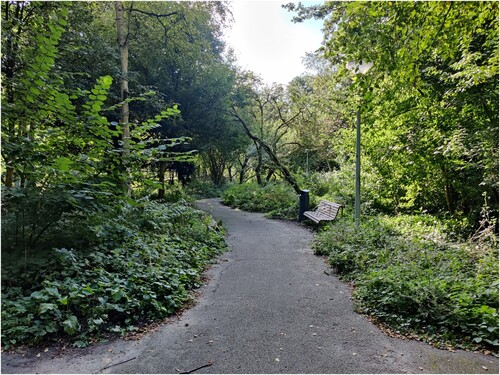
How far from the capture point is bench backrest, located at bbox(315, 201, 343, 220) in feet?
30.9

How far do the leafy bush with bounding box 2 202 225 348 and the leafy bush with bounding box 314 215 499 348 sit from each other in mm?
2759

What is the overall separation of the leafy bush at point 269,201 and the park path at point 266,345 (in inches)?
303

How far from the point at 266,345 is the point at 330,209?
23.5ft

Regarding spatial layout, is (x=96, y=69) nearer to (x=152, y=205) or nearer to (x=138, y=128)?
(x=152, y=205)

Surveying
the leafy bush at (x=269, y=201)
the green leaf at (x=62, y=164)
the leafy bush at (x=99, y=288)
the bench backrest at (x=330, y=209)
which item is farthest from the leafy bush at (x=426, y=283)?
the leafy bush at (x=269, y=201)

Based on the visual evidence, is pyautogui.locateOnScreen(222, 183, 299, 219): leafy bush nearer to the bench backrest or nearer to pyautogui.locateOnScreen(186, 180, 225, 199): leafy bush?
the bench backrest

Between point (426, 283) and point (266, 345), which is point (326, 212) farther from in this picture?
point (266, 345)

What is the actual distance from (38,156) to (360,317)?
4570 mm

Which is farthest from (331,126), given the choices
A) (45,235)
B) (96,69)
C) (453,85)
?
(45,235)

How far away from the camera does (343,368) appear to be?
9.16 feet

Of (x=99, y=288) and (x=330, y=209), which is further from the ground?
(x=330, y=209)

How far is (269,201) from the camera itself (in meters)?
15.0

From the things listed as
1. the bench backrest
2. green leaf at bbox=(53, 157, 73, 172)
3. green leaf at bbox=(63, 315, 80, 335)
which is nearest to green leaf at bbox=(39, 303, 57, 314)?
green leaf at bbox=(63, 315, 80, 335)

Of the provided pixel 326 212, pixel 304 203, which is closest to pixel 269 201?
pixel 304 203
